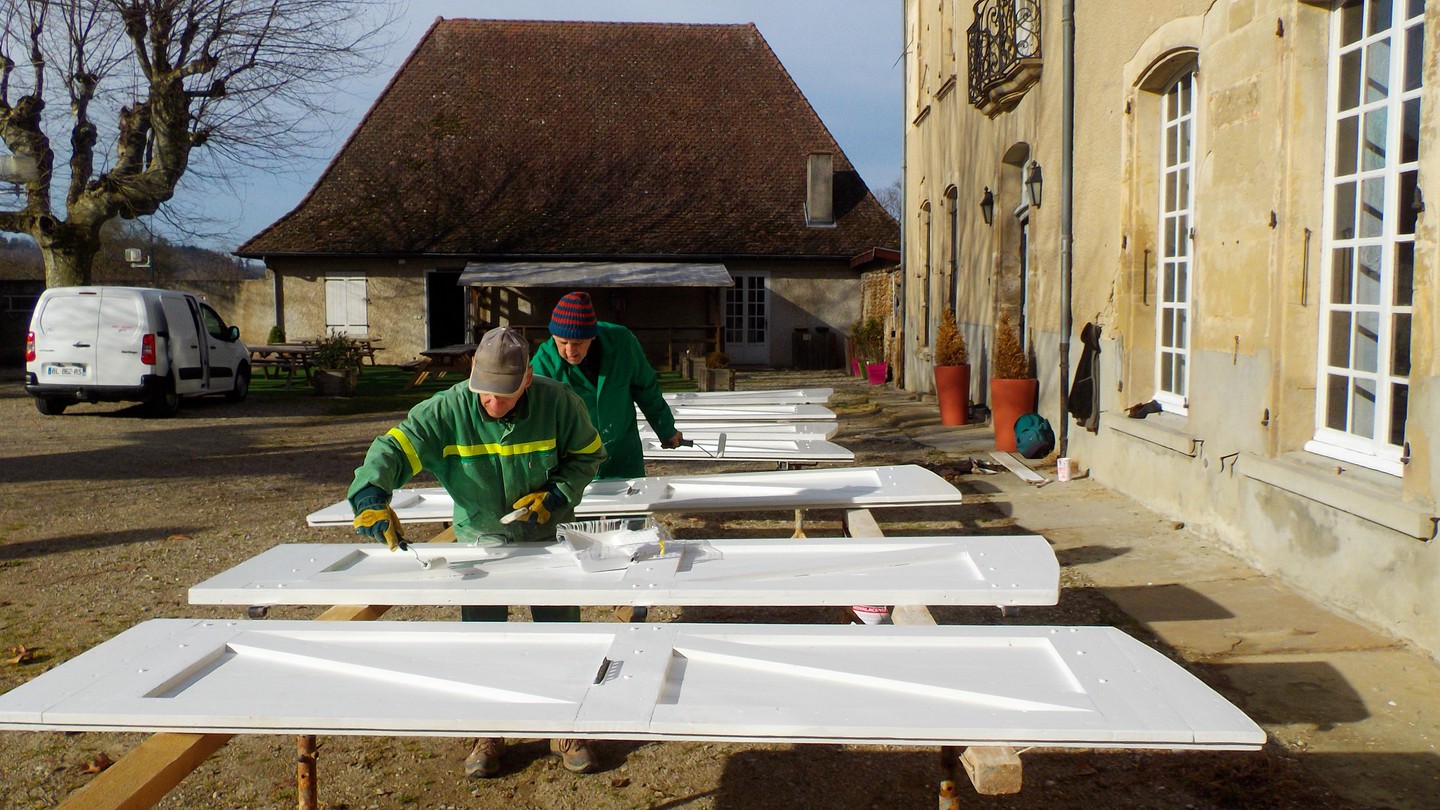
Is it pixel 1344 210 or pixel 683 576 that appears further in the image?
pixel 1344 210

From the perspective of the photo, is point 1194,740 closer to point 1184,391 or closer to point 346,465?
point 1184,391

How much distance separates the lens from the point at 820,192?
25.3 m

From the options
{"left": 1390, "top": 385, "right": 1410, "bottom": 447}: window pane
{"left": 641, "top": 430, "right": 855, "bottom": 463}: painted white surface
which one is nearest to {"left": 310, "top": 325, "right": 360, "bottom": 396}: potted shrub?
{"left": 641, "top": 430, "right": 855, "bottom": 463}: painted white surface

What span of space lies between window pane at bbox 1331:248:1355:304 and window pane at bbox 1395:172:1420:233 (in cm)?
37

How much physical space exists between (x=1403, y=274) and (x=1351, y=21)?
1.26m

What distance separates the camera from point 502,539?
400 centimetres

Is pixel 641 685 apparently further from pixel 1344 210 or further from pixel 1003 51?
pixel 1003 51

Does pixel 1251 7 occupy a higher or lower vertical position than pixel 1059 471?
higher

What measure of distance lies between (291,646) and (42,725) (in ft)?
2.13

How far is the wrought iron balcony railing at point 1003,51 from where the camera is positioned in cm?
1028

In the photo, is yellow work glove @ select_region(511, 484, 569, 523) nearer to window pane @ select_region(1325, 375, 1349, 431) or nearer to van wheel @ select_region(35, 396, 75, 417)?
window pane @ select_region(1325, 375, 1349, 431)

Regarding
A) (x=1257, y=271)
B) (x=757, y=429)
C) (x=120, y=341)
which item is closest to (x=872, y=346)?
(x=120, y=341)

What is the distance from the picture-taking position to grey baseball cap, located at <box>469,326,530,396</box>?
11.8 feet

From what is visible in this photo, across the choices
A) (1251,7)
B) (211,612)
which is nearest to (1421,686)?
(1251,7)
